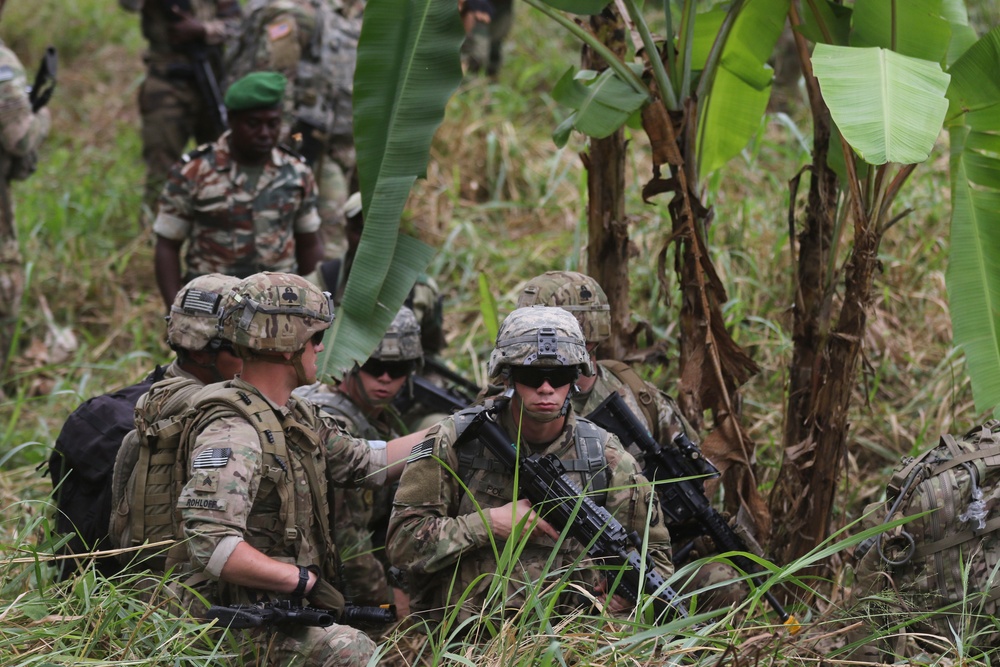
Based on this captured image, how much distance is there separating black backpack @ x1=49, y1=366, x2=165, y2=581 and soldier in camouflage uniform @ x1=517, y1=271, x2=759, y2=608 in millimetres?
1531

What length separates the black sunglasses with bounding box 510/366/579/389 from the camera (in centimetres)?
337

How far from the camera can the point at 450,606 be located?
3.45 meters

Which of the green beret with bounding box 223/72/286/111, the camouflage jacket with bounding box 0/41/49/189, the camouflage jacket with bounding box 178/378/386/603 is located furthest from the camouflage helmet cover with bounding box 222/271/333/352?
the camouflage jacket with bounding box 0/41/49/189

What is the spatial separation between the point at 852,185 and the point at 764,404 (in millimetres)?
2157

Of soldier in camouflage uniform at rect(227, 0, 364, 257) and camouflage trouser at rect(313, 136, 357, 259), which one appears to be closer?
soldier in camouflage uniform at rect(227, 0, 364, 257)

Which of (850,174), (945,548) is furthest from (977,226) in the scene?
(945,548)

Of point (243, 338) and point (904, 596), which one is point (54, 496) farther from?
point (904, 596)

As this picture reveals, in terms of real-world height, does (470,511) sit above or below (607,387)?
below

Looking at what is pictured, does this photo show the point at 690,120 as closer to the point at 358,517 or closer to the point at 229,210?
the point at 358,517

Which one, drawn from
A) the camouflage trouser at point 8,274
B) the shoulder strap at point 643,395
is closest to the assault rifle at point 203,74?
the camouflage trouser at point 8,274

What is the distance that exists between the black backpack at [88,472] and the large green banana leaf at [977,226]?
2757mm

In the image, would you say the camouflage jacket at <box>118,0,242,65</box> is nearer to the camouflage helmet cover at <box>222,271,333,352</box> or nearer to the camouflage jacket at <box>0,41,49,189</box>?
the camouflage jacket at <box>0,41,49,189</box>

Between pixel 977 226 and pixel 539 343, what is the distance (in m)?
1.50

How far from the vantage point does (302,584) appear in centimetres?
322
